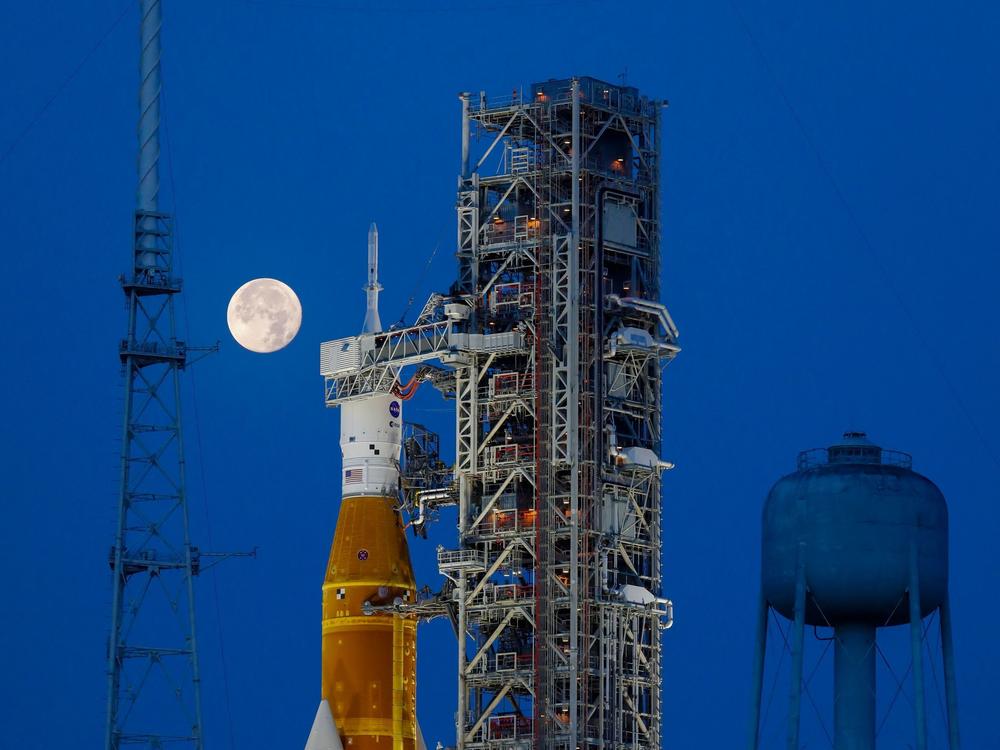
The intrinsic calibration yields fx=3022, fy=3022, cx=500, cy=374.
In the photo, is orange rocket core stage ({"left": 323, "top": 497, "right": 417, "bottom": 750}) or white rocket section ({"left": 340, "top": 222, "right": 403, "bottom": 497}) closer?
orange rocket core stage ({"left": 323, "top": 497, "right": 417, "bottom": 750})

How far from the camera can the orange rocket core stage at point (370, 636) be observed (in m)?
118

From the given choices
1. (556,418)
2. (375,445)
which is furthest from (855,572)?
(375,445)

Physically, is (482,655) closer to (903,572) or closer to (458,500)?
(458,500)

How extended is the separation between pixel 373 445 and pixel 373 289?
712 centimetres

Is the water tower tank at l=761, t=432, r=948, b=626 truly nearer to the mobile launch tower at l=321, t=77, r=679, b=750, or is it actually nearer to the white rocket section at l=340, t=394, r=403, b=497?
the mobile launch tower at l=321, t=77, r=679, b=750

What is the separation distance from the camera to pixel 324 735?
117250 millimetres

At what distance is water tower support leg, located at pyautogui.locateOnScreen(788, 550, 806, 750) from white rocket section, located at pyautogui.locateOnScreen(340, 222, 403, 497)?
2841 centimetres

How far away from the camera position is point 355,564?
12000 centimetres

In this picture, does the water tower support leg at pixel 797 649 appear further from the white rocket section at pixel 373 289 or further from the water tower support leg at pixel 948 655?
the white rocket section at pixel 373 289

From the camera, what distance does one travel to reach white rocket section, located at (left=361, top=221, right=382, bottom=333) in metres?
124

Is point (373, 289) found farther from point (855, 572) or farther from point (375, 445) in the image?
point (855, 572)

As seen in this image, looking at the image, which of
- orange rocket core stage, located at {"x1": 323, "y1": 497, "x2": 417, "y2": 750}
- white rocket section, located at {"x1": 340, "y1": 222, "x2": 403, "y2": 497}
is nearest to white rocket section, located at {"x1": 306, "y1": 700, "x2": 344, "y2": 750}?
orange rocket core stage, located at {"x1": 323, "y1": 497, "x2": 417, "y2": 750}

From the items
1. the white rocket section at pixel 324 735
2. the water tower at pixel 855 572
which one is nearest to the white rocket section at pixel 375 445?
the white rocket section at pixel 324 735

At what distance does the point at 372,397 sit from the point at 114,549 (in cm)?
1460
